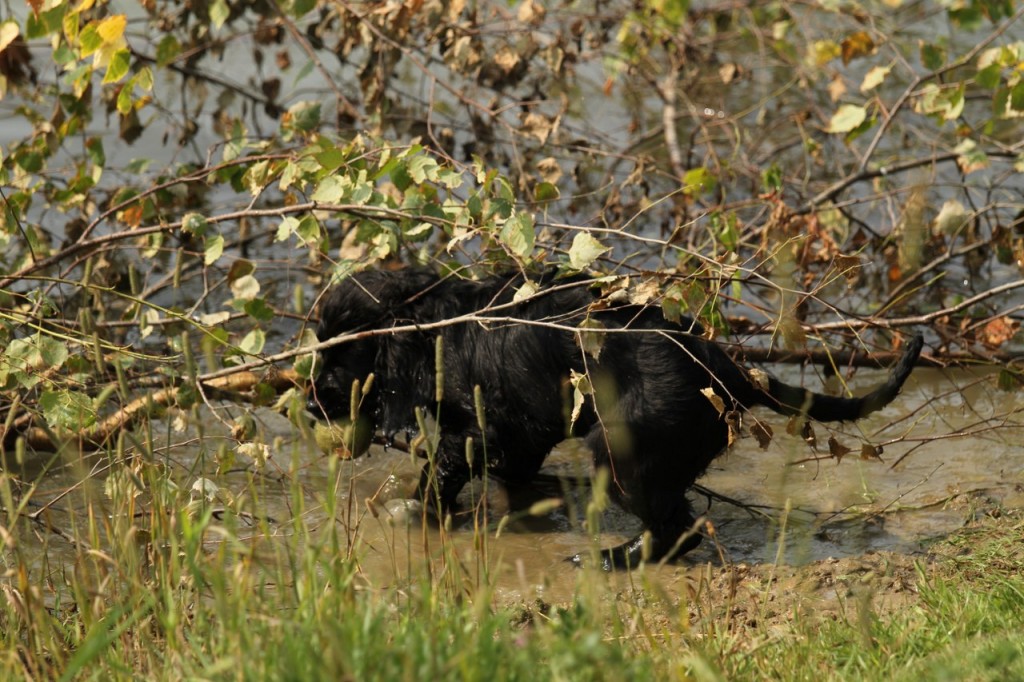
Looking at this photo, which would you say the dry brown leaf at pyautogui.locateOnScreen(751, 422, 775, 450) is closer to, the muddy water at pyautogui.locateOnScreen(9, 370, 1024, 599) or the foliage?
the muddy water at pyautogui.locateOnScreen(9, 370, 1024, 599)

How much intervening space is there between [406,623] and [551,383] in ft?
5.98

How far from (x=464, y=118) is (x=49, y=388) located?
589 cm

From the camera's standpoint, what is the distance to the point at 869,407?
171 inches

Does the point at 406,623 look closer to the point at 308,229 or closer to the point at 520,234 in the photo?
the point at 520,234

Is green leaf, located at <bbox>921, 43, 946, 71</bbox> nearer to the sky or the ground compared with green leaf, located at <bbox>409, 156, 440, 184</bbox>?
nearer to the ground

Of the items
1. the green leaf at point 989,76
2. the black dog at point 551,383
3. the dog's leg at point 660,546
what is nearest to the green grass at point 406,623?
the dog's leg at point 660,546

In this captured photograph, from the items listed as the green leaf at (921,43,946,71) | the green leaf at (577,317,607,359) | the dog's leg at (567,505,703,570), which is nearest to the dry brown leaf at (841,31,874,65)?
the green leaf at (921,43,946,71)

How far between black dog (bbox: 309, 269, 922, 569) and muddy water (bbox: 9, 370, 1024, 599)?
22 centimetres

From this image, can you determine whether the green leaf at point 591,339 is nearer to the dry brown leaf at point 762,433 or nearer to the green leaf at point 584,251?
the green leaf at point 584,251

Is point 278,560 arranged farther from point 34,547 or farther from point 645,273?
point 34,547

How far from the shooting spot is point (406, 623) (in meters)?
2.84

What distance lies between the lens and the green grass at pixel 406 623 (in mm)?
2521

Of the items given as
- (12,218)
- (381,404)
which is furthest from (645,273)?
(12,218)

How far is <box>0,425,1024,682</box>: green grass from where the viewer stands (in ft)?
8.27
